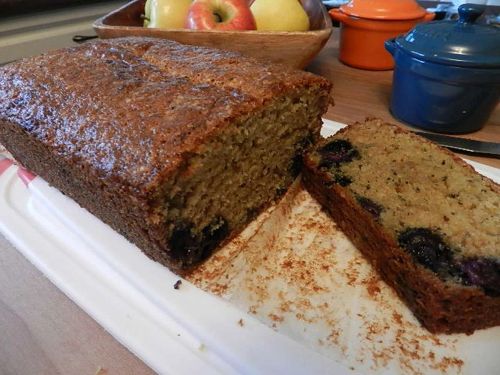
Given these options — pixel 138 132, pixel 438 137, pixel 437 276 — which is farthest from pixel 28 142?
pixel 438 137

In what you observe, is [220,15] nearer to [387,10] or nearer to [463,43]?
[387,10]

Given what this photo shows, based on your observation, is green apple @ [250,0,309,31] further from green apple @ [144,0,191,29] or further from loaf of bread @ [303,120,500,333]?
loaf of bread @ [303,120,500,333]

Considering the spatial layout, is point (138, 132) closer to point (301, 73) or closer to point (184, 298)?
point (184, 298)

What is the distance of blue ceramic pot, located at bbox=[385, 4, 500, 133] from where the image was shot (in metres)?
1.62

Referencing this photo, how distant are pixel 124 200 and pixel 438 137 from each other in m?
1.40

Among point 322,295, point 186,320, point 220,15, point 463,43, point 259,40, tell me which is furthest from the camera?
point 220,15

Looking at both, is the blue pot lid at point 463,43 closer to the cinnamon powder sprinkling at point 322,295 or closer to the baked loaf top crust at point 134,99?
the baked loaf top crust at point 134,99

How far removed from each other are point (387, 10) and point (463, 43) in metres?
0.73

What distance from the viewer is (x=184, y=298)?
1125 millimetres

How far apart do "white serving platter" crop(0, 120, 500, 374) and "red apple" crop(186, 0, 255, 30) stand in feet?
3.99

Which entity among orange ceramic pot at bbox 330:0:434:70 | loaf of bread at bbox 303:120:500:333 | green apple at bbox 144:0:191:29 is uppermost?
green apple at bbox 144:0:191:29

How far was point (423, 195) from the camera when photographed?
1284mm

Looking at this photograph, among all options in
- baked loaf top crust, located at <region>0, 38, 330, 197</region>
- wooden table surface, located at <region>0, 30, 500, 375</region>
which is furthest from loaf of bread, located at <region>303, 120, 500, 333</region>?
wooden table surface, located at <region>0, 30, 500, 375</region>

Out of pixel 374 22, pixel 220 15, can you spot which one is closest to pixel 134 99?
pixel 220 15
